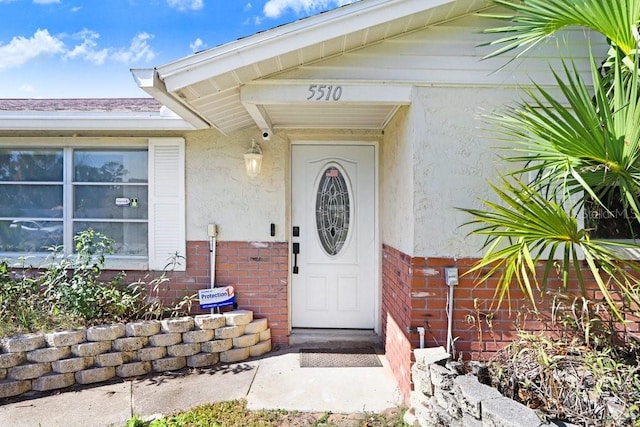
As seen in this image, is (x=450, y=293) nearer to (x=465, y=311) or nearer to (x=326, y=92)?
(x=465, y=311)

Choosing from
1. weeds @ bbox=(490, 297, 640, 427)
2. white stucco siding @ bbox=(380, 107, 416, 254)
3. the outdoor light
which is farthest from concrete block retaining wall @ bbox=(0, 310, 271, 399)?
weeds @ bbox=(490, 297, 640, 427)

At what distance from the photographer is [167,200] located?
4738mm

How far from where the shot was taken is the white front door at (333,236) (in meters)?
5.07

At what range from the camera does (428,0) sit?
9.75 feet

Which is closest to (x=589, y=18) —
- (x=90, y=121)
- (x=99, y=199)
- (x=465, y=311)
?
(x=465, y=311)

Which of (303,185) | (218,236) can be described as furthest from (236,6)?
(218,236)

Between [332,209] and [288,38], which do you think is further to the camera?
[332,209]

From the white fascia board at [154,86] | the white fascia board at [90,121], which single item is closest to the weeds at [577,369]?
the white fascia board at [154,86]

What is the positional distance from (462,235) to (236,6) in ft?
25.3

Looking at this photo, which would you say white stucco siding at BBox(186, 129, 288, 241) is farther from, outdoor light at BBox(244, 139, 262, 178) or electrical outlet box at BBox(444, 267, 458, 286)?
electrical outlet box at BBox(444, 267, 458, 286)

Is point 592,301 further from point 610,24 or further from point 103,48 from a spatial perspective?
point 103,48

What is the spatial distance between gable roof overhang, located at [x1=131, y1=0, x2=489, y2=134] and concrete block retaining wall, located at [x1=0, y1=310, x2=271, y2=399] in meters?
2.43

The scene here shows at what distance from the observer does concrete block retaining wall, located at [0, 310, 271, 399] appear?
12.4 ft

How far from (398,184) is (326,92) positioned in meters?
1.23
